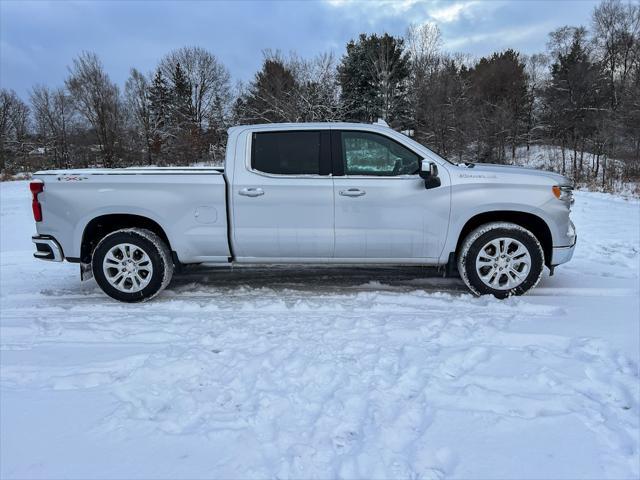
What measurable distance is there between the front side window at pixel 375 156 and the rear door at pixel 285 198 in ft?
0.77

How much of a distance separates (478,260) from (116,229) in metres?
4.13

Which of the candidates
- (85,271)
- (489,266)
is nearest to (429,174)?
(489,266)

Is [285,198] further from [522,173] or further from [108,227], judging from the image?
[522,173]

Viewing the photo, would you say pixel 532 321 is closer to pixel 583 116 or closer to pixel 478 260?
pixel 478 260

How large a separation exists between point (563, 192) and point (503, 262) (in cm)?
100

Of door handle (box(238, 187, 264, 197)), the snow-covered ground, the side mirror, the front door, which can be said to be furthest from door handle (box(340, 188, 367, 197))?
the snow-covered ground

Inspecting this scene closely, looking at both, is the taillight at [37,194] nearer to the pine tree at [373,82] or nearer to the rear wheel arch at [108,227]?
the rear wheel arch at [108,227]

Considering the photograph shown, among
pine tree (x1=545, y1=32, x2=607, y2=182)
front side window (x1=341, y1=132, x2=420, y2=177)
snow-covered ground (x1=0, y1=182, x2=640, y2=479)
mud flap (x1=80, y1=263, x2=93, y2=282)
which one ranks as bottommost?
snow-covered ground (x1=0, y1=182, x2=640, y2=479)

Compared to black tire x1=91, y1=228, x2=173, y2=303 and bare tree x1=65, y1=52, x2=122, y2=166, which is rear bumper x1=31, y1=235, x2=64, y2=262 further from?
bare tree x1=65, y1=52, x2=122, y2=166

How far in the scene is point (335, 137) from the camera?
464 cm

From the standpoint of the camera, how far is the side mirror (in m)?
4.29

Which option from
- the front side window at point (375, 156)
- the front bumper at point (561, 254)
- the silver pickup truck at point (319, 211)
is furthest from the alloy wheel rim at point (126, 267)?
the front bumper at point (561, 254)

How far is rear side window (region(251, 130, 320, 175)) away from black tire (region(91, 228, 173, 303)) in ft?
4.57

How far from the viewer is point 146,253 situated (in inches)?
181
